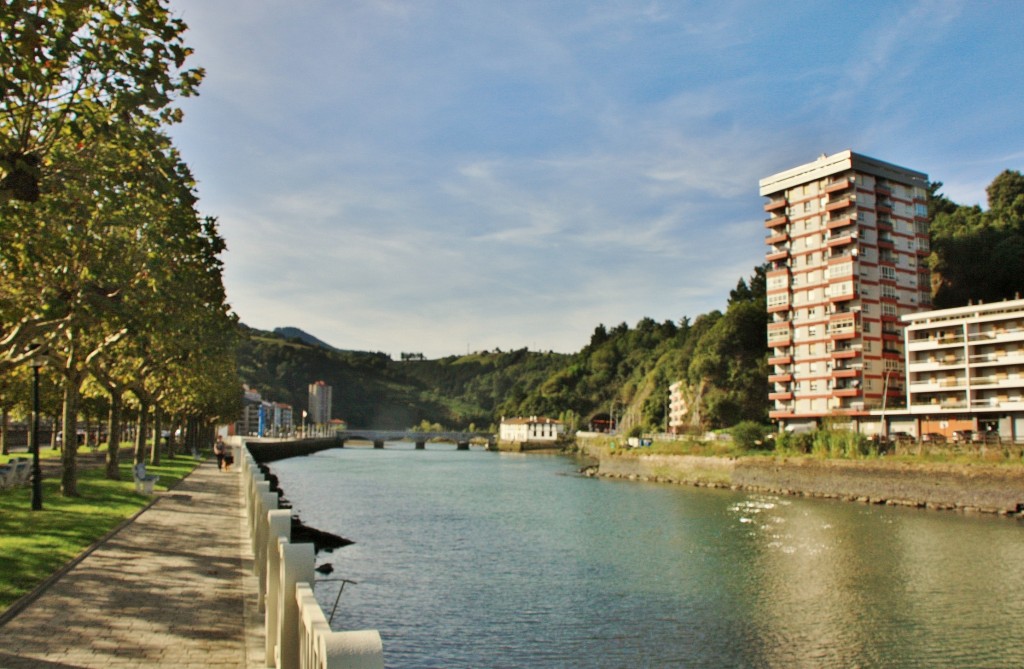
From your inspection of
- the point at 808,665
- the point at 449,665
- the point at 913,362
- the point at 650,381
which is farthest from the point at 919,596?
the point at 650,381

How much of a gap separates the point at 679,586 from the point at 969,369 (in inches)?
2062

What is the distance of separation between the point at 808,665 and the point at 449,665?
8.64 meters

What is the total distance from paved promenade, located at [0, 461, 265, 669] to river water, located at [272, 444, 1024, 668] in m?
5.64

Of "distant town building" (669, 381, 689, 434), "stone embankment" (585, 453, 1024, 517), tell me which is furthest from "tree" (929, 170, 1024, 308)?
"distant town building" (669, 381, 689, 434)

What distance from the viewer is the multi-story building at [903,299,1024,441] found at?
6519 cm

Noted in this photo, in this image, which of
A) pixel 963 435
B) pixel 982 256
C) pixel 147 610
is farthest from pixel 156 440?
pixel 982 256

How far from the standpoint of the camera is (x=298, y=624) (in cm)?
787

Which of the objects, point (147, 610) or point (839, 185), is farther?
point (839, 185)

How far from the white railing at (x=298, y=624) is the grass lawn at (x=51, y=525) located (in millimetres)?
4494

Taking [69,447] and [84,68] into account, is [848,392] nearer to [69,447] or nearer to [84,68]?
[69,447]

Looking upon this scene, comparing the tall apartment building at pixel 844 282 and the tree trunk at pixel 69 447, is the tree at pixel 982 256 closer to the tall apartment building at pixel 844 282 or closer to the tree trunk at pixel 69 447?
the tall apartment building at pixel 844 282

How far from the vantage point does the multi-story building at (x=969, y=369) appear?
65.2m

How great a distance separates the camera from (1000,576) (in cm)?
2961

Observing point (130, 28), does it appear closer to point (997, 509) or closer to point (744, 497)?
point (997, 509)
